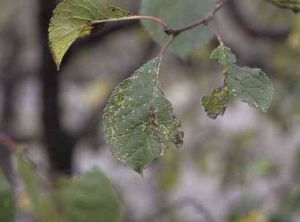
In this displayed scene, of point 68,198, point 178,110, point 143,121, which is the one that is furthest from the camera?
point 178,110

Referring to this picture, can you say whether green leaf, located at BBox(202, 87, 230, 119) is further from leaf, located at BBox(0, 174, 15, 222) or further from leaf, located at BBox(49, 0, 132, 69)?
leaf, located at BBox(0, 174, 15, 222)

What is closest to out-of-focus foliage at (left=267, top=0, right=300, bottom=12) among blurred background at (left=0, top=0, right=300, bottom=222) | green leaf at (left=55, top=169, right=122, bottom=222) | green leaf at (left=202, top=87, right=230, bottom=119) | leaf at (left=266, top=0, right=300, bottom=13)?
leaf at (left=266, top=0, right=300, bottom=13)

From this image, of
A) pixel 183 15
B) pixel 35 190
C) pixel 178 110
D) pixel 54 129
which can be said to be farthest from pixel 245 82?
pixel 178 110

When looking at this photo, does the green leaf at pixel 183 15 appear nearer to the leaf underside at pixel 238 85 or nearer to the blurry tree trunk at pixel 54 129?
the leaf underside at pixel 238 85

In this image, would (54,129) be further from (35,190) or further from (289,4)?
(289,4)

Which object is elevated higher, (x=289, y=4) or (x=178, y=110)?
(x=289, y=4)

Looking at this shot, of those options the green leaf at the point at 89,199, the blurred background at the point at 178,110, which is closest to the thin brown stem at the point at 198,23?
the green leaf at the point at 89,199

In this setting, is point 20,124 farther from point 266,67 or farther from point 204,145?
point 266,67
